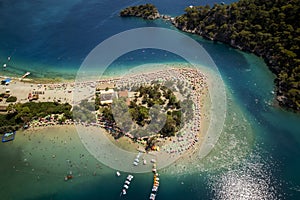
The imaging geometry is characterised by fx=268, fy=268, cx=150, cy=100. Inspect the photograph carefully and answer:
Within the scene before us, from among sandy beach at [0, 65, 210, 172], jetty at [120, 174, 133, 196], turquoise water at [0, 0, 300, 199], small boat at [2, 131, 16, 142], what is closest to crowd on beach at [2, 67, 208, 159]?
sandy beach at [0, 65, 210, 172]

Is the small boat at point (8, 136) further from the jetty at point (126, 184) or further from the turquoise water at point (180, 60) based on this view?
the jetty at point (126, 184)

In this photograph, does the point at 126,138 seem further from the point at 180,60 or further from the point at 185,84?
the point at 180,60

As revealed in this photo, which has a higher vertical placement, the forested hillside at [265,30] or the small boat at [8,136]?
the forested hillside at [265,30]

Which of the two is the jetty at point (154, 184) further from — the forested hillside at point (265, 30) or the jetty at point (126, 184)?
the forested hillside at point (265, 30)

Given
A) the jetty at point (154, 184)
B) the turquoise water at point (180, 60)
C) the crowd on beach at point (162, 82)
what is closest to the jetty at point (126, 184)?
the turquoise water at point (180, 60)

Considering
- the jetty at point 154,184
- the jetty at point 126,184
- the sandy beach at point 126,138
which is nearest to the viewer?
the jetty at point 154,184

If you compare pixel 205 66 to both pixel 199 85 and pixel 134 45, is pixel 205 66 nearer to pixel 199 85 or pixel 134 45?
pixel 199 85

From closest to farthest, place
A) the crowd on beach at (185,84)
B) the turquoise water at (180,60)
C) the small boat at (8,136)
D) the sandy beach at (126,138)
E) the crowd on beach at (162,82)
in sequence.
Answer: the turquoise water at (180,60), the sandy beach at (126,138), the crowd on beach at (185,84), the small boat at (8,136), the crowd on beach at (162,82)

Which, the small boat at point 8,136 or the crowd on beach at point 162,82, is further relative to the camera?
the crowd on beach at point 162,82

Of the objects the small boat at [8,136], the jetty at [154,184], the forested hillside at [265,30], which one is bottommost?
the jetty at [154,184]
